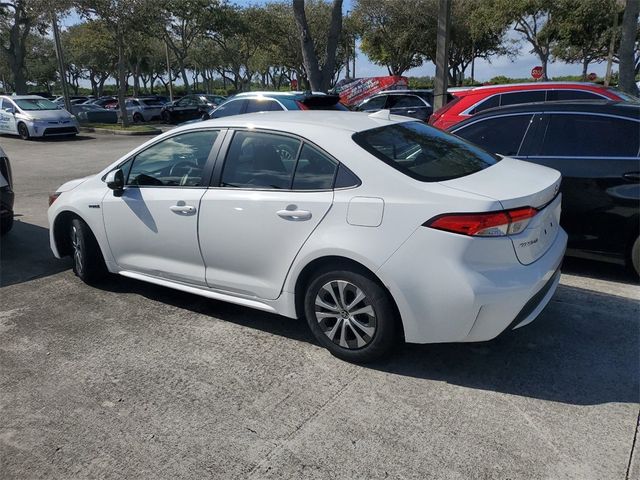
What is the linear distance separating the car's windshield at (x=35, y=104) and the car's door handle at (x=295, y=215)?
19407mm

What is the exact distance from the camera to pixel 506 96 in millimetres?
8984

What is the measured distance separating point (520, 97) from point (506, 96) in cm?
34

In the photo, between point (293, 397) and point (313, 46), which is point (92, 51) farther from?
point (293, 397)

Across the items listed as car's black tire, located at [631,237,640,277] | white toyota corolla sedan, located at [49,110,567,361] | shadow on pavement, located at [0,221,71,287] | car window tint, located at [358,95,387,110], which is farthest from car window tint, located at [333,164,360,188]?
car window tint, located at [358,95,387,110]

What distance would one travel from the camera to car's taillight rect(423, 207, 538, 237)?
3.02 m

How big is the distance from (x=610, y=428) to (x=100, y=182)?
4.20 m

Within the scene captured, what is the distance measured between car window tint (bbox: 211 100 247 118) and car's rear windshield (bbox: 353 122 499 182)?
789 cm

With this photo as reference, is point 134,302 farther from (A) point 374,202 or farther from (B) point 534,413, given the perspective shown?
(B) point 534,413

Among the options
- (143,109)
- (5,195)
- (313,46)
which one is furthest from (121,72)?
(5,195)

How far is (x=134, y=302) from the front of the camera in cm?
470

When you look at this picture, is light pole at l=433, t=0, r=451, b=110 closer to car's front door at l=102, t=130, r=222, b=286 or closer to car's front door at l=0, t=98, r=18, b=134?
car's front door at l=102, t=130, r=222, b=286

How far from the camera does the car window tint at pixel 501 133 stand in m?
5.39

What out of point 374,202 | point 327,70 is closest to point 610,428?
point 374,202

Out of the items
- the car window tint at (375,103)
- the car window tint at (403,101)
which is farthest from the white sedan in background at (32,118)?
Result: the car window tint at (403,101)
